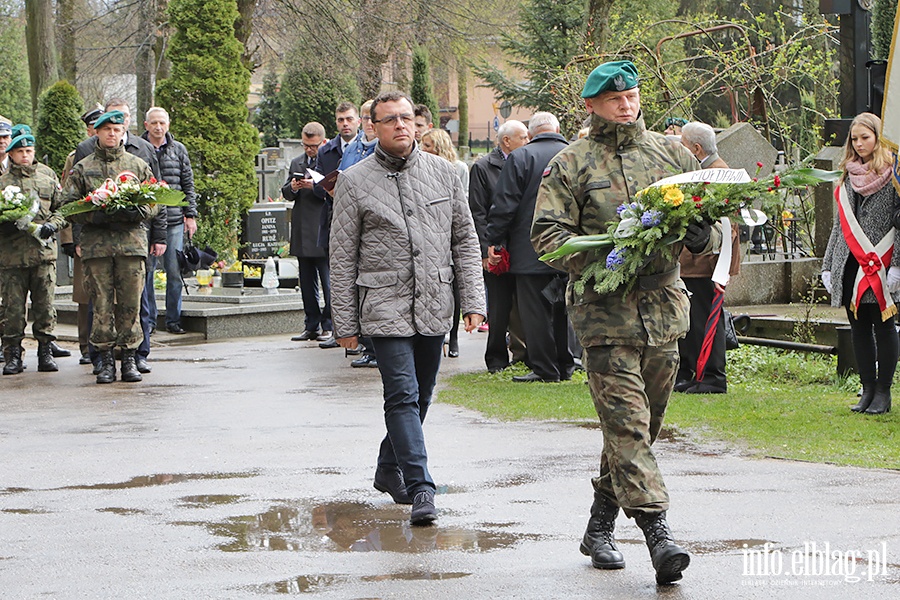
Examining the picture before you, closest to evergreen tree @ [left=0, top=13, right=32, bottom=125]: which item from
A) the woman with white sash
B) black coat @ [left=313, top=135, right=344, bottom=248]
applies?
black coat @ [left=313, top=135, right=344, bottom=248]

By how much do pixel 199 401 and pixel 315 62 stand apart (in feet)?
82.3

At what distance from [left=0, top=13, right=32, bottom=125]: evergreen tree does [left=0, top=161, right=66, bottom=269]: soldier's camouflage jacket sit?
4403 cm

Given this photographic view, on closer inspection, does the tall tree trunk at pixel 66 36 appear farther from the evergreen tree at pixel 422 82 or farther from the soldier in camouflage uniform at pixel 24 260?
the soldier in camouflage uniform at pixel 24 260

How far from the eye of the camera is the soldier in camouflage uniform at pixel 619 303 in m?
5.45

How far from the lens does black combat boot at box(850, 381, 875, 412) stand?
9.41 meters

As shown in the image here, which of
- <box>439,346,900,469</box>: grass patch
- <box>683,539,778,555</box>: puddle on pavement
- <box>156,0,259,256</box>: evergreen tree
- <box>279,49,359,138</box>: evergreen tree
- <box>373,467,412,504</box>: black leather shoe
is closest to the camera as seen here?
<box>683,539,778,555</box>: puddle on pavement

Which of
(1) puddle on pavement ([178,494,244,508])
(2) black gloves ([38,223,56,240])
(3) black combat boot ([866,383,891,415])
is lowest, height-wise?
(1) puddle on pavement ([178,494,244,508])

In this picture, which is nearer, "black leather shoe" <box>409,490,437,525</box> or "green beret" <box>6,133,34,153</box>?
"black leather shoe" <box>409,490,437,525</box>

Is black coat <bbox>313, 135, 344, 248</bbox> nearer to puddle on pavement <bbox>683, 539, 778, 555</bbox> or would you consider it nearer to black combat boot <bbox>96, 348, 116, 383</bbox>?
black combat boot <bbox>96, 348, 116, 383</bbox>

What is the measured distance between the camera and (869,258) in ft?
30.2

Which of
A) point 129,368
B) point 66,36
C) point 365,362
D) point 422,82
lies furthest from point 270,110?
point 129,368

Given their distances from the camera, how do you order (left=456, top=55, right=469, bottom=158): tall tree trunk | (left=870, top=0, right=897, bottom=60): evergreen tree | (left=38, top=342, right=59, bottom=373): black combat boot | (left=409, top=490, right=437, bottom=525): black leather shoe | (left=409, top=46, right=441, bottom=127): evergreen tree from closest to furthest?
(left=409, top=490, right=437, bottom=525): black leather shoe, (left=38, top=342, right=59, bottom=373): black combat boot, (left=870, top=0, right=897, bottom=60): evergreen tree, (left=409, top=46, right=441, bottom=127): evergreen tree, (left=456, top=55, right=469, bottom=158): tall tree trunk

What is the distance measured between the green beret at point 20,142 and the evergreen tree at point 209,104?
867cm

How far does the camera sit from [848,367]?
10805mm
